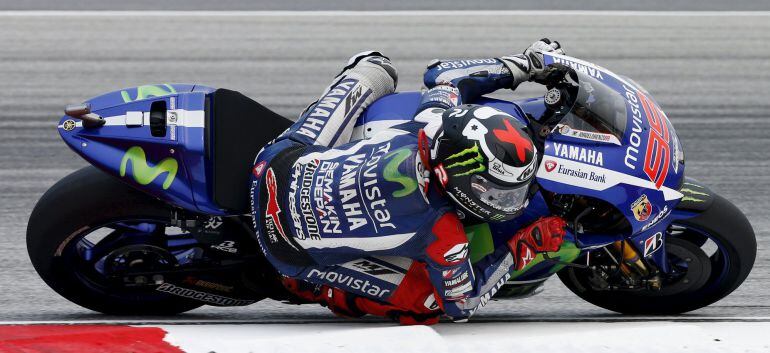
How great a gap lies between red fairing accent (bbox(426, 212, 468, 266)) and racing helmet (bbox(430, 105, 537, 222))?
0.39 ft

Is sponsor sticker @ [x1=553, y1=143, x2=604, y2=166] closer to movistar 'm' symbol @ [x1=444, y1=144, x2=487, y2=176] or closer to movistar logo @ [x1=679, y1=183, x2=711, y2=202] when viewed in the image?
movistar 'm' symbol @ [x1=444, y1=144, x2=487, y2=176]

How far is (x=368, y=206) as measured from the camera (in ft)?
13.6

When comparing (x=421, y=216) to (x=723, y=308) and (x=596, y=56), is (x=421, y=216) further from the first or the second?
(x=596, y=56)

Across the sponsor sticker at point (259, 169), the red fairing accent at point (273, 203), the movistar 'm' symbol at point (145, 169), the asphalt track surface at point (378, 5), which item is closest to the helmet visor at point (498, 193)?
the red fairing accent at point (273, 203)

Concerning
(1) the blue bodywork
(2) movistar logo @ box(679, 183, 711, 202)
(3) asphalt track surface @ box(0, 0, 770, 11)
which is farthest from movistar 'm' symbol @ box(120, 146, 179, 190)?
(3) asphalt track surface @ box(0, 0, 770, 11)

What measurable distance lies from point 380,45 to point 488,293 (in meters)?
5.66

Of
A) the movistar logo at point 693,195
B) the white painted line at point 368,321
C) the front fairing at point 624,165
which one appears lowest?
the white painted line at point 368,321

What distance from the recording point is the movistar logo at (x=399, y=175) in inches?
160

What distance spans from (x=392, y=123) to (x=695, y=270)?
138 cm

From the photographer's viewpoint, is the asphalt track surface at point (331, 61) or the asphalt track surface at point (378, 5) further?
the asphalt track surface at point (378, 5)

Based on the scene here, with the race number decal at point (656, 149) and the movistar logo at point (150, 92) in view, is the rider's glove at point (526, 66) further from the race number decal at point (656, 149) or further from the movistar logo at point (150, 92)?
the movistar logo at point (150, 92)

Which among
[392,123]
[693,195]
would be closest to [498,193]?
[392,123]

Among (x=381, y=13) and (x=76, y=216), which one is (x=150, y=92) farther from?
(x=381, y=13)

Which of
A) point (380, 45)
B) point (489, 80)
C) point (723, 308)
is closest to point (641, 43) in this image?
point (380, 45)
